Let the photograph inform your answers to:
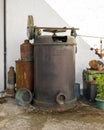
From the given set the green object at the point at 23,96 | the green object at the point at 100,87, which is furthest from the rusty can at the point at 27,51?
the green object at the point at 100,87

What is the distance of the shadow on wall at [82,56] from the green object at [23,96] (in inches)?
52.4

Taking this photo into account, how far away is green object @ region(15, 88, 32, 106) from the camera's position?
4707 millimetres

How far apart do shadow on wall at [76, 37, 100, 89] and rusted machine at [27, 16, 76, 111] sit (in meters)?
0.98

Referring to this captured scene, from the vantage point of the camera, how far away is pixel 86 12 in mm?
5395

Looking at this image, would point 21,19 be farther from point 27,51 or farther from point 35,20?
point 27,51

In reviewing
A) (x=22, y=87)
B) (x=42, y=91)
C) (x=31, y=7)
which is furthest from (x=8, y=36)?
(x=42, y=91)

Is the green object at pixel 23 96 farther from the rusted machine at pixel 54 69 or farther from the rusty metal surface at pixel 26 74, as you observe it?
the rusted machine at pixel 54 69

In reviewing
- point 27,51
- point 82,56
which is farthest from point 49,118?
point 82,56

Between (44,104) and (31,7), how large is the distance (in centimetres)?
228

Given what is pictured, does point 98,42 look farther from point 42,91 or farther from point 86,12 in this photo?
point 42,91

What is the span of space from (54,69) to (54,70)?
18mm

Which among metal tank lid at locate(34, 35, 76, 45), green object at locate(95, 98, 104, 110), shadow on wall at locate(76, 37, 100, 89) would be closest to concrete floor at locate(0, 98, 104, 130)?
green object at locate(95, 98, 104, 110)

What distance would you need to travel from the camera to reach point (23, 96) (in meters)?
4.86

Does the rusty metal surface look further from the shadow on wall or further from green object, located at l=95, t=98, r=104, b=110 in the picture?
green object, located at l=95, t=98, r=104, b=110
